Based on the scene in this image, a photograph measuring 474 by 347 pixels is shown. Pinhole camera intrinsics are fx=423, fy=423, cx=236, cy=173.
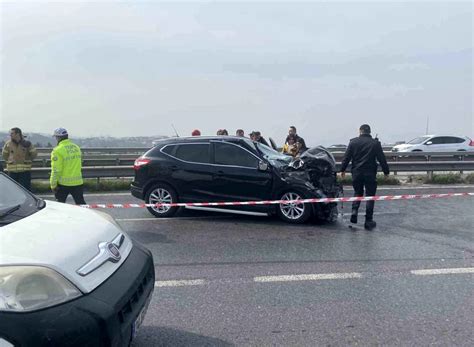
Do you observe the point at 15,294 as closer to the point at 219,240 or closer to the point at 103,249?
the point at 103,249

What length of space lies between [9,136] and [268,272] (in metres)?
6.72

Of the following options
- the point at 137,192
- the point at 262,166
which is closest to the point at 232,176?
the point at 262,166

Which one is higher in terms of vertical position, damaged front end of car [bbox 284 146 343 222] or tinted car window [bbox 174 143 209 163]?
tinted car window [bbox 174 143 209 163]

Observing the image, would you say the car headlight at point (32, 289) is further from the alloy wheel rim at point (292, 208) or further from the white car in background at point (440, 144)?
the white car in background at point (440, 144)

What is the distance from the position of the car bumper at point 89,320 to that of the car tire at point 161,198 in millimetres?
5527

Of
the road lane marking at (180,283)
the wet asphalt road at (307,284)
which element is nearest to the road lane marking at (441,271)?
the wet asphalt road at (307,284)

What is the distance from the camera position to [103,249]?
271 cm

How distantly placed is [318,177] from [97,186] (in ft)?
23.0

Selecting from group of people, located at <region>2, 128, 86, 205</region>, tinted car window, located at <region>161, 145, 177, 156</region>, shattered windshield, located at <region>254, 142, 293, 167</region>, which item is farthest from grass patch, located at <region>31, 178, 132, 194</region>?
shattered windshield, located at <region>254, 142, 293, 167</region>

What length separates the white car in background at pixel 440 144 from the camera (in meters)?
22.5

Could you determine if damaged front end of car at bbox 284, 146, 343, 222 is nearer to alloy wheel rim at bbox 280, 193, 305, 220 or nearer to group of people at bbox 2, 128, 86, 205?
alloy wheel rim at bbox 280, 193, 305, 220

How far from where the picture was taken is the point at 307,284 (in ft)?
15.3

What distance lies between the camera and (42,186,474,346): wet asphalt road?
3.57 m

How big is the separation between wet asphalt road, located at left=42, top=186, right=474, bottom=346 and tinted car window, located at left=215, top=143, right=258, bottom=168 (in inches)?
44.1
